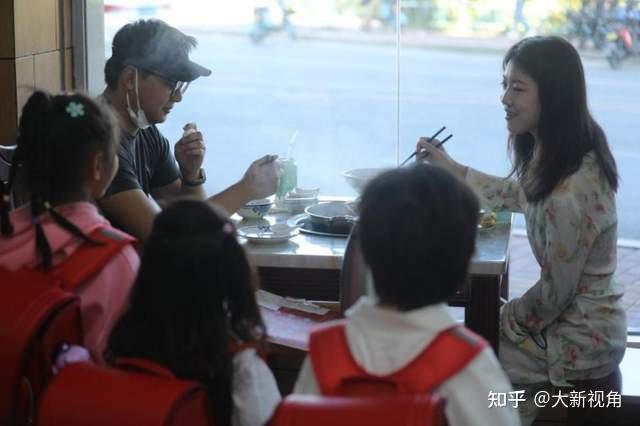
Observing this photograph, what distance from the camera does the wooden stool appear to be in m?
2.49

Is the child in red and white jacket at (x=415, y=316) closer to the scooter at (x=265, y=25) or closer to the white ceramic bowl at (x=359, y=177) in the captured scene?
the white ceramic bowl at (x=359, y=177)

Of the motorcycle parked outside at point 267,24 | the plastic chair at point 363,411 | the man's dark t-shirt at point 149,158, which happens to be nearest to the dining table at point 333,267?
the man's dark t-shirt at point 149,158

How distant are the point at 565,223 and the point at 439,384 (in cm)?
99

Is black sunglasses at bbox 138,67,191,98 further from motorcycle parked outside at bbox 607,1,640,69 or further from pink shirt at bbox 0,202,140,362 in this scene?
motorcycle parked outside at bbox 607,1,640,69

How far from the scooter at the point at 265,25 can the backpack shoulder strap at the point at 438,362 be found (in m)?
2.53

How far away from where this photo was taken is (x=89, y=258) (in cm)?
191

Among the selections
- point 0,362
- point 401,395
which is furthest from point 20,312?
point 401,395

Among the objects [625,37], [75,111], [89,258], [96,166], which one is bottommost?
[89,258]

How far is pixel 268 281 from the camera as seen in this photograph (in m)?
2.76

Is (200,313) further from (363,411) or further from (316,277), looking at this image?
(316,277)

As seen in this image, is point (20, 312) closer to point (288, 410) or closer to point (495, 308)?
point (288, 410)

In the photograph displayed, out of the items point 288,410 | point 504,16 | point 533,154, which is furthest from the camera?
point 504,16

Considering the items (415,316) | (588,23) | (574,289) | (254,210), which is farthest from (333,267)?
(588,23)

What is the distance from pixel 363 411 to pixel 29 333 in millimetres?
574
